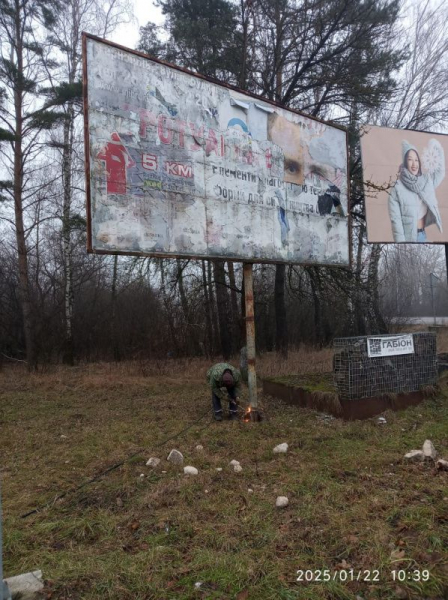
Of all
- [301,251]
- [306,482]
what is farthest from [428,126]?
[306,482]

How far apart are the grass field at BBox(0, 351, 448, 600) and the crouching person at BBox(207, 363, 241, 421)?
1.27 ft

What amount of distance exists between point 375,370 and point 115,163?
5225 mm

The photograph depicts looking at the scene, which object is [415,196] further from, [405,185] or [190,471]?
[190,471]

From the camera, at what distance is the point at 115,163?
5.86m

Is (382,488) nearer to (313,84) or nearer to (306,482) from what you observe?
(306,482)

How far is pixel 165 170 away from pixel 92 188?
117cm

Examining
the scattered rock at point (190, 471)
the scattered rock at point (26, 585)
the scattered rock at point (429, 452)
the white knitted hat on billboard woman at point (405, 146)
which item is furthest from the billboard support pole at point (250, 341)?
the white knitted hat on billboard woman at point (405, 146)

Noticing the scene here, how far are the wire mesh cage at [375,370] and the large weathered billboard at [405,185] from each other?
3806mm

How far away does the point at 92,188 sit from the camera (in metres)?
5.63

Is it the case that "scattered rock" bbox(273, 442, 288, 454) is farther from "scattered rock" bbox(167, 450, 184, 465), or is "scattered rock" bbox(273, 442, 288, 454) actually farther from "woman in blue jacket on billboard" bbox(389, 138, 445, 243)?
"woman in blue jacket on billboard" bbox(389, 138, 445, 243)

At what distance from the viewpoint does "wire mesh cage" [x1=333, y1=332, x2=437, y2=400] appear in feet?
23.4

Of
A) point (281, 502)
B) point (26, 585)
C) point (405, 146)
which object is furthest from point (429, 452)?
point (405, 146)

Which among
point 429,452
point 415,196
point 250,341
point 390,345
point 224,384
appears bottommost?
point 429,452

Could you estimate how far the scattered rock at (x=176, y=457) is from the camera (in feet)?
16.5
